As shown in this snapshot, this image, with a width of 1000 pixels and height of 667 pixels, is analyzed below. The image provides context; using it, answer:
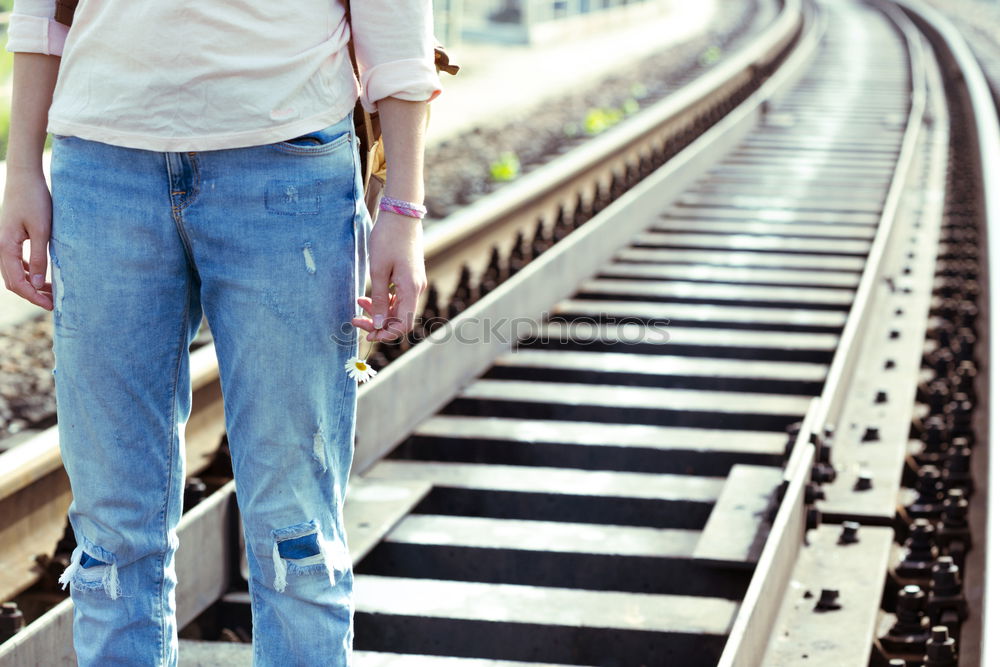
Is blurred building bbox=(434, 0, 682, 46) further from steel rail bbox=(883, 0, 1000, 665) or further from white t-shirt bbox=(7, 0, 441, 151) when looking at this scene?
white t-shirt bbox=(7, 0, 441, 151)

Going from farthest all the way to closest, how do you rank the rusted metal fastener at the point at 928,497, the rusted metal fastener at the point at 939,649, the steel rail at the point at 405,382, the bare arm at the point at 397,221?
the rusted metal fastener at the point at 928,497 → the rusted metal fastener at the point at 939,649 → the steel rail at the point at 405,382 → the bare arm at the point at 397,221

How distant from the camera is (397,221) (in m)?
1.96

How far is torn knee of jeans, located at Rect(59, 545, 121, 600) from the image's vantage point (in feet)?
6.85

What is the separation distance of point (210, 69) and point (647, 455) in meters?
2.69

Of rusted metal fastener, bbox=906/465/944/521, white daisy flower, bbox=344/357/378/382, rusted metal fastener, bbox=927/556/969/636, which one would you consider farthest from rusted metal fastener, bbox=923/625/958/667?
white daisy flower, bbox=344/357/378/382

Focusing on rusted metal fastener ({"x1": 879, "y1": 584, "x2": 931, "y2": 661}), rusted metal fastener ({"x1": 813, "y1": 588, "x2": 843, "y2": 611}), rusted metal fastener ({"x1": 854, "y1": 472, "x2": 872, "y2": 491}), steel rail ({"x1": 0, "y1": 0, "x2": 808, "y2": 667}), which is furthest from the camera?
rusted metal fastener ({"x1": 854, "y1": 472, "x2": 872, "y2": 491})

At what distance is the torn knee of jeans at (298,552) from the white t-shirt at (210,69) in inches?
22.7

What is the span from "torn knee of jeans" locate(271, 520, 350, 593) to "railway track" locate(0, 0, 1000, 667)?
2.08 feet

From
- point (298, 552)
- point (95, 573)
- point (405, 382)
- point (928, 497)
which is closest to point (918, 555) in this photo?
point (928, 497)

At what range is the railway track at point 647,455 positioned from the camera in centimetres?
312

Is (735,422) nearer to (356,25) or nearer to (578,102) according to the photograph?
(356,25)

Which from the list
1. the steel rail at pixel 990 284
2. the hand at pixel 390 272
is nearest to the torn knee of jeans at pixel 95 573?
the hand at pixel 390 272

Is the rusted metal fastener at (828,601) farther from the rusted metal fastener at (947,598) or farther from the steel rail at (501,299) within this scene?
the steel rail at (501,299)

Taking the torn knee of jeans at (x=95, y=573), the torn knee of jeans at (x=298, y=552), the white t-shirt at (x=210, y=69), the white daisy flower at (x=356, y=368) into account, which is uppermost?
the white t-shirt at (x=210, y=69)
